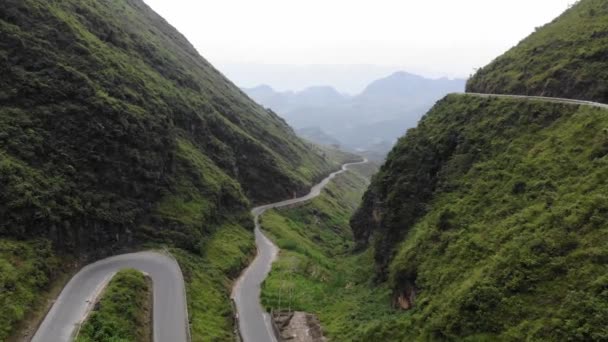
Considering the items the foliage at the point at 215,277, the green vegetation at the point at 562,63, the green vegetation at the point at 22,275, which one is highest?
the green vegetation at the point at 562,63

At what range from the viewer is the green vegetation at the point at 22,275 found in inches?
1459

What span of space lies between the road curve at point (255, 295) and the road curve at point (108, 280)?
7.01 m

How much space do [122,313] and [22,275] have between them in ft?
31.0

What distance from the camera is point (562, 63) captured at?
52.5 meters

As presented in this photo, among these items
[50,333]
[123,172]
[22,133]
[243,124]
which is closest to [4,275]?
[50,333]

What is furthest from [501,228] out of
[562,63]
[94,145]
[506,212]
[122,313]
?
[94,145]

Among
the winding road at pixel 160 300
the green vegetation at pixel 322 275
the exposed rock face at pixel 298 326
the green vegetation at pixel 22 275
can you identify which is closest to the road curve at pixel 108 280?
the winding road at pixel 160 300

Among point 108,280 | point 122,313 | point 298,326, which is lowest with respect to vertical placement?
point 108,280

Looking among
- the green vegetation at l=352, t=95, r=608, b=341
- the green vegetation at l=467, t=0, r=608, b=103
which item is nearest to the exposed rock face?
the green vegetation at l=352, t=95, r=608, b=341

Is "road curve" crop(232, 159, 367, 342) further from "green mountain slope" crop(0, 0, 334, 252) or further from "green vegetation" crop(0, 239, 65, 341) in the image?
"green vegetation" crop(0, 239, 65, 341)

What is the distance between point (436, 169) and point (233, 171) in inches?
2149

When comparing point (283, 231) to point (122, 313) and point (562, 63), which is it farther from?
point (562, 63)

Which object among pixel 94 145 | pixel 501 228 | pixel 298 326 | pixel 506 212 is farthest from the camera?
pixel 94 145

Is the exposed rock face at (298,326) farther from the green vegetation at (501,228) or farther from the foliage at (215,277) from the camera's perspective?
the green vegetation at (501,228)
